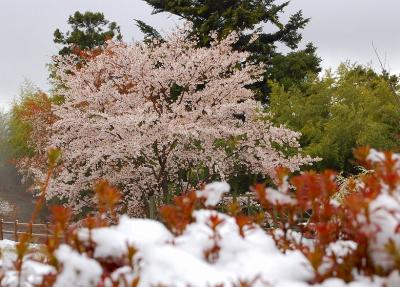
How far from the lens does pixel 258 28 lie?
22.6 m

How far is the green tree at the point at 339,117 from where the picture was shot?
16.1 m

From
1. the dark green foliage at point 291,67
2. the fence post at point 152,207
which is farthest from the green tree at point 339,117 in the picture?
the fence post at point 152,207

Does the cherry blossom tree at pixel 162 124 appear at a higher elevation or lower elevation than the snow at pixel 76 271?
higher

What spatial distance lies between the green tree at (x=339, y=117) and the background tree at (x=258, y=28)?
8.37 feet

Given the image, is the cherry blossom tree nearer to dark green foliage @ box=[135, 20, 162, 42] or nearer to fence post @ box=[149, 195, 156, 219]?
fence post @ box=[149, 195, 156, 219]

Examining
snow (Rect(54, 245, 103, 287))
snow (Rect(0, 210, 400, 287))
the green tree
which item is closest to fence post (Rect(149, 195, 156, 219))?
the green tree

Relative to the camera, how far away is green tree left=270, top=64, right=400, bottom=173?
16.1 meters

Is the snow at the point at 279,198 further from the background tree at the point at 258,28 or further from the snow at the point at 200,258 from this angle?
the background tree at the point at 258,28

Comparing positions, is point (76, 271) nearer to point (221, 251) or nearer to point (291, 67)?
point (221, 251)

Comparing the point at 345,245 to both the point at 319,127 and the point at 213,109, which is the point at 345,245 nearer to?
the point at 213,109

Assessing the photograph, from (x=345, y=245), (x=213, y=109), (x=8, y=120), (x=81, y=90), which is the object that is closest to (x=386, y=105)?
(x=213, y=109)

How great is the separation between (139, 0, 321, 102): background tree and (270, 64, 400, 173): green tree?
8.37 feet

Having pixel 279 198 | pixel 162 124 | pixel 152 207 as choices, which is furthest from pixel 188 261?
pixel 152 207

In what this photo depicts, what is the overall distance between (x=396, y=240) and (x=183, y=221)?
2.47 ft
